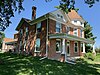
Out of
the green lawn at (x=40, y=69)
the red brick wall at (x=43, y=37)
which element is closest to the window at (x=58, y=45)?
the red brick wall at (x=43, y=37)

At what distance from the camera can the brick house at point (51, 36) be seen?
21.4 m

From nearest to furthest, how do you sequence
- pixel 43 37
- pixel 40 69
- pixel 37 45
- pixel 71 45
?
1. pixel 40 69
2. pixel 43 37
3. pixel 37 45
4. pixel 71 45

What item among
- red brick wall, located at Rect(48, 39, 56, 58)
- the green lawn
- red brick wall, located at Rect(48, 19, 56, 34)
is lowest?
the green lawn

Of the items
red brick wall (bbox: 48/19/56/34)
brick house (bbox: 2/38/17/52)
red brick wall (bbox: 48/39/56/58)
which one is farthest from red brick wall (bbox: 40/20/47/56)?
brick house (bbox: 2/38/17/52)

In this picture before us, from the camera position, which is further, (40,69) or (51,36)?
(51,36)

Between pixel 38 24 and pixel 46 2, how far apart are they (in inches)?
375

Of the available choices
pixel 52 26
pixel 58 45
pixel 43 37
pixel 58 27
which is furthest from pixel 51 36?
pixel 58 27

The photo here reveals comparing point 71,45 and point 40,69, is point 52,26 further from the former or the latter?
point 40,69

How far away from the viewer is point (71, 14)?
102 ft

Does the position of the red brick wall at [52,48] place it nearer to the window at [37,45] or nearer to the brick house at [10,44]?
the window at [37,45]

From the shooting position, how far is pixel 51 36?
2123 cm

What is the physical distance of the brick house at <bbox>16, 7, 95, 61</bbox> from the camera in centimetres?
2141

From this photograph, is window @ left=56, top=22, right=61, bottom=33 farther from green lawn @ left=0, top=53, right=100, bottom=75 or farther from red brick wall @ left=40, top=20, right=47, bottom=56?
green lawn @ left=0, top=53, right=100, bottom=75

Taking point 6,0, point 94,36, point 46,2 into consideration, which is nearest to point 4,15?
point 6,0
